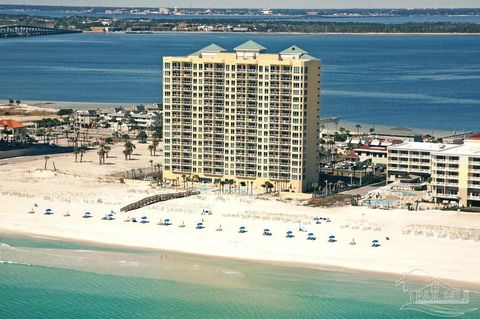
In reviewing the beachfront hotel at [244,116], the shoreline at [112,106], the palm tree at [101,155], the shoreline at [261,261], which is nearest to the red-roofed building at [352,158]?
the beachfront hotel at [244,116]

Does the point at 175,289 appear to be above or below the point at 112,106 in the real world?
below

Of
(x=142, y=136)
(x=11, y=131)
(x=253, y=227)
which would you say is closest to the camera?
(x=253, y=227)

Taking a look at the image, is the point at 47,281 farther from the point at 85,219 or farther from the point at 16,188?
the point at 16,188

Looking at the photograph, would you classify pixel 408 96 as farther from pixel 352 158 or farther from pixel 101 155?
pixel 101 155

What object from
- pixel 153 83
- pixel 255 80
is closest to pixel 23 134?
pixel 255 80

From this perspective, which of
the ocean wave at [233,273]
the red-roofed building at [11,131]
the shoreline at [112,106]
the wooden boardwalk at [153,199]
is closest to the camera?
the ocean wave at [233,273]

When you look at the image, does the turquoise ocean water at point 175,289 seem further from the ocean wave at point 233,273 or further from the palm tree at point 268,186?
the palm tree at point 268,186

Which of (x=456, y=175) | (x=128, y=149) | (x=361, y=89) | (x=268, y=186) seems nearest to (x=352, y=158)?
(x=268, y=186)
